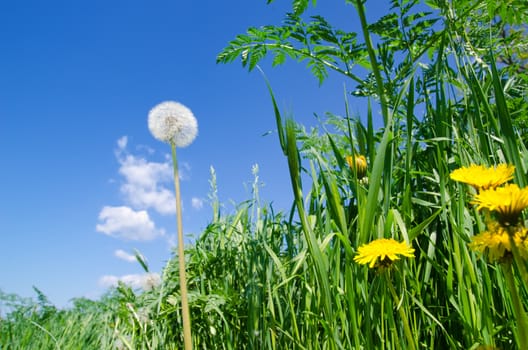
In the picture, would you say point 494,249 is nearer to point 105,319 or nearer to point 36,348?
point 105,319

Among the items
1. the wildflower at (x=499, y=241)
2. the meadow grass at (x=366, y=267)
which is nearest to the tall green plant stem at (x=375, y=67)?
the meadow grass at (x=366, y=267)

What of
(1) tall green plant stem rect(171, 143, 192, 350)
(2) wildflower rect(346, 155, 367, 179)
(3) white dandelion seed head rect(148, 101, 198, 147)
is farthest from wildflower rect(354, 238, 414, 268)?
(3) white dandelion seed head rect(148, 101, 198, 147)

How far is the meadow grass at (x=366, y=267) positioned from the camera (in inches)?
39.8

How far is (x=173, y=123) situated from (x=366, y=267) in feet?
2.11

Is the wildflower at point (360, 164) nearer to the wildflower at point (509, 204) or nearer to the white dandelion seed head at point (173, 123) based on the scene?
the white dandelion seed head at point (173, 123)

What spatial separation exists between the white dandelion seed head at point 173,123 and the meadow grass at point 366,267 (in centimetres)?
32

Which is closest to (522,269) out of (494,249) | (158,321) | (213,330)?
(494,249)

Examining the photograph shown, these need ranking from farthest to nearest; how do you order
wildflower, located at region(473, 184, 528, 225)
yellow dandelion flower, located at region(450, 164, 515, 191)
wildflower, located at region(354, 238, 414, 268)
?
1. wildflower, located at region(354, 238, 414, 268)
2. yellow dandelion flower, located at region(450, 164, 515, 191)
3. wildflower, located at region(473, 184, 528, 225)

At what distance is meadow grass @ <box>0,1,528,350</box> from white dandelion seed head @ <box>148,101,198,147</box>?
12.6 inches

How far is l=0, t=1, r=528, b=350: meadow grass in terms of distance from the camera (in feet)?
3.32

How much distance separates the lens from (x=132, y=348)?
1711mm

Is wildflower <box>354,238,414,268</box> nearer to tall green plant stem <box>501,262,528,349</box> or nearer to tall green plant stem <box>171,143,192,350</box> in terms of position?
tall green plant stem <box>501,262,528,349</box>

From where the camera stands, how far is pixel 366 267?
1.11 meters

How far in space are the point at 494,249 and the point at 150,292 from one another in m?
1.63
